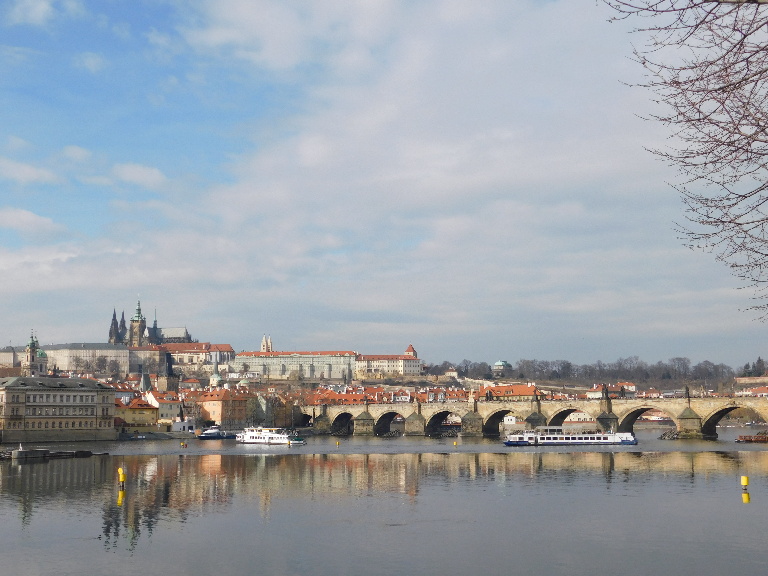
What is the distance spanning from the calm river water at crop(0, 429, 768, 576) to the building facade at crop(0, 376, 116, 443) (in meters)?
28.9

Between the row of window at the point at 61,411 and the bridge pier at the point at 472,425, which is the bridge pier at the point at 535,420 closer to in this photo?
the bridge pier at the point at 472,425

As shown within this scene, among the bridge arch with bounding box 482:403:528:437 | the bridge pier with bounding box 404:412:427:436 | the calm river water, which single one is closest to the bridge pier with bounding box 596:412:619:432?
the bridge arch with bounding box 482:403:528:437

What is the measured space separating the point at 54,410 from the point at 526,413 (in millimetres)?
49001

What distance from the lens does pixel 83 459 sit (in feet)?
183

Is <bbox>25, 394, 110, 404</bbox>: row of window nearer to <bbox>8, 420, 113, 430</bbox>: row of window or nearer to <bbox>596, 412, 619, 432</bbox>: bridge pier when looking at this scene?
<bbox>8, 420, 113, 430</bbox>: row of window

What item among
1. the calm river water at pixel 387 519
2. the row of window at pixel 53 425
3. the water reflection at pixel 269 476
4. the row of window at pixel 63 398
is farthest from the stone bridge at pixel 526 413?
the row of window at pixel 63 398

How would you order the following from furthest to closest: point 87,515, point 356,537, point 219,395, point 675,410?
1. point 219,395
2. point 675,410
3. point 87,515
4. point 356,537

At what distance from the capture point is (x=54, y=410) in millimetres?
78688

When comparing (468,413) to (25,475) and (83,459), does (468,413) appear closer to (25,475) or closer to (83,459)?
(83,459)

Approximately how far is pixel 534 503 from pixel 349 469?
57.7 ft

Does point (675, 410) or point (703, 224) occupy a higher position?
point (703, 224)

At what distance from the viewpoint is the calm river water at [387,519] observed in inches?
840

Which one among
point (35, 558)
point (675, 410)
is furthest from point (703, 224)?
point (675, 410)

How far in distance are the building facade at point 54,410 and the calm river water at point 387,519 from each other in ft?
94.7
